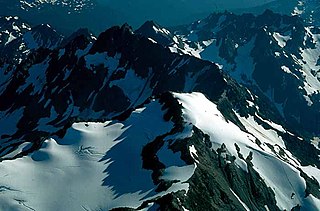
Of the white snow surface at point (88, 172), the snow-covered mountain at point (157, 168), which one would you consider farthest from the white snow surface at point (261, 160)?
the white snow surface at point (88, 172)

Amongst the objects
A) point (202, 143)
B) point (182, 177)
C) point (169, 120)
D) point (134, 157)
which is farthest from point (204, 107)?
point (182, 177)

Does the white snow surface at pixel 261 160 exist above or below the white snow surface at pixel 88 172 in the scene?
above

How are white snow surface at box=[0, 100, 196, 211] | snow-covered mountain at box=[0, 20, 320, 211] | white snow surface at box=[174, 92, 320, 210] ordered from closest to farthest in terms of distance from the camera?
white snow surface at box=[0, 100, 196, 211]
snow-covered mountain at box=[0, 20, 320, 211]
white snow surface at box=[174, 92, 320, 210]

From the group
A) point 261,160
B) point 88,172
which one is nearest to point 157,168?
point 88,172

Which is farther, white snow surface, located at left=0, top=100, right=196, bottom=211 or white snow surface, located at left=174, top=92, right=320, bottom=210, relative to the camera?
white snow surface, located at left=174, top=92, right=320, bottom=210

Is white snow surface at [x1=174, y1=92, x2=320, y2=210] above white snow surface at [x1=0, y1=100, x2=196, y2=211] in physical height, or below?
above

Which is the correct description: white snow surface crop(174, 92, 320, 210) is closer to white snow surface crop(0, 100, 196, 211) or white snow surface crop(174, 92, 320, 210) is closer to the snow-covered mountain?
the snow-covered mountain

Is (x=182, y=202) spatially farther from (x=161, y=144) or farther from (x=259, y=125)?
(x=259, y=125)

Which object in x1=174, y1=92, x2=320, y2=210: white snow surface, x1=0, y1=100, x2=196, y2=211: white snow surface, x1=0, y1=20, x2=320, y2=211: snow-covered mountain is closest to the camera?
x1=0, y1=100, x2=196, y2=211: white snow surface

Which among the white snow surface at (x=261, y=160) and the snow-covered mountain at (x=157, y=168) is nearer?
the snow-covered mountain at (x=157, y=168)

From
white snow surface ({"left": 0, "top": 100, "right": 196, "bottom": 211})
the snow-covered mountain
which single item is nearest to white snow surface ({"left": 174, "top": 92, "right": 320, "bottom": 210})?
the snow-covered mountain

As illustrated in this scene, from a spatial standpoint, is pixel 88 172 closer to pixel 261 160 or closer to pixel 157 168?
pixel 157 168

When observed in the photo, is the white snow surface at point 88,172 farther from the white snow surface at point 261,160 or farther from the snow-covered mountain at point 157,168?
the white snow surface at point 261,160
